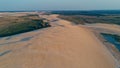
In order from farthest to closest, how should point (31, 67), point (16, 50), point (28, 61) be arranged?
point (16, 50), point (28, 61), point (31, 67)

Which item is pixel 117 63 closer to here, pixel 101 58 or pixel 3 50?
pixel 101 58

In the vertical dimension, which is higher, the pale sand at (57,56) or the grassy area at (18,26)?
the pale sand at (57,56)

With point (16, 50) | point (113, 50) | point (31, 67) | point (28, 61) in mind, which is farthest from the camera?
point (113, 50)

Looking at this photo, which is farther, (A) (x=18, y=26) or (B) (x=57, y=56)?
(A) (x=18, y=26)

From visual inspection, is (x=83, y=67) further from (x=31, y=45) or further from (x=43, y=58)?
(x=31, y=45)

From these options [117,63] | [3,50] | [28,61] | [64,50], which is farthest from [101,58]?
[3,50]

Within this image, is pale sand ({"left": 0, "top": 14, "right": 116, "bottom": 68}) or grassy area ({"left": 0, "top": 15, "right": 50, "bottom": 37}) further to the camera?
grassy area ({"left": 0, "top": 15, "right": 50, "bottom": 37})

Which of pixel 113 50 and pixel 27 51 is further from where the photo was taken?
pixel 113 50

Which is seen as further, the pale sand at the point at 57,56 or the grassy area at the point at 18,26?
the grassy area at the point at 18,26

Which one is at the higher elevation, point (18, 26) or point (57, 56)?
point (57, 56)

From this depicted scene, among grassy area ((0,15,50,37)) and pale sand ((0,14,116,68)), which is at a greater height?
pale sand ((0,14,116,68))
